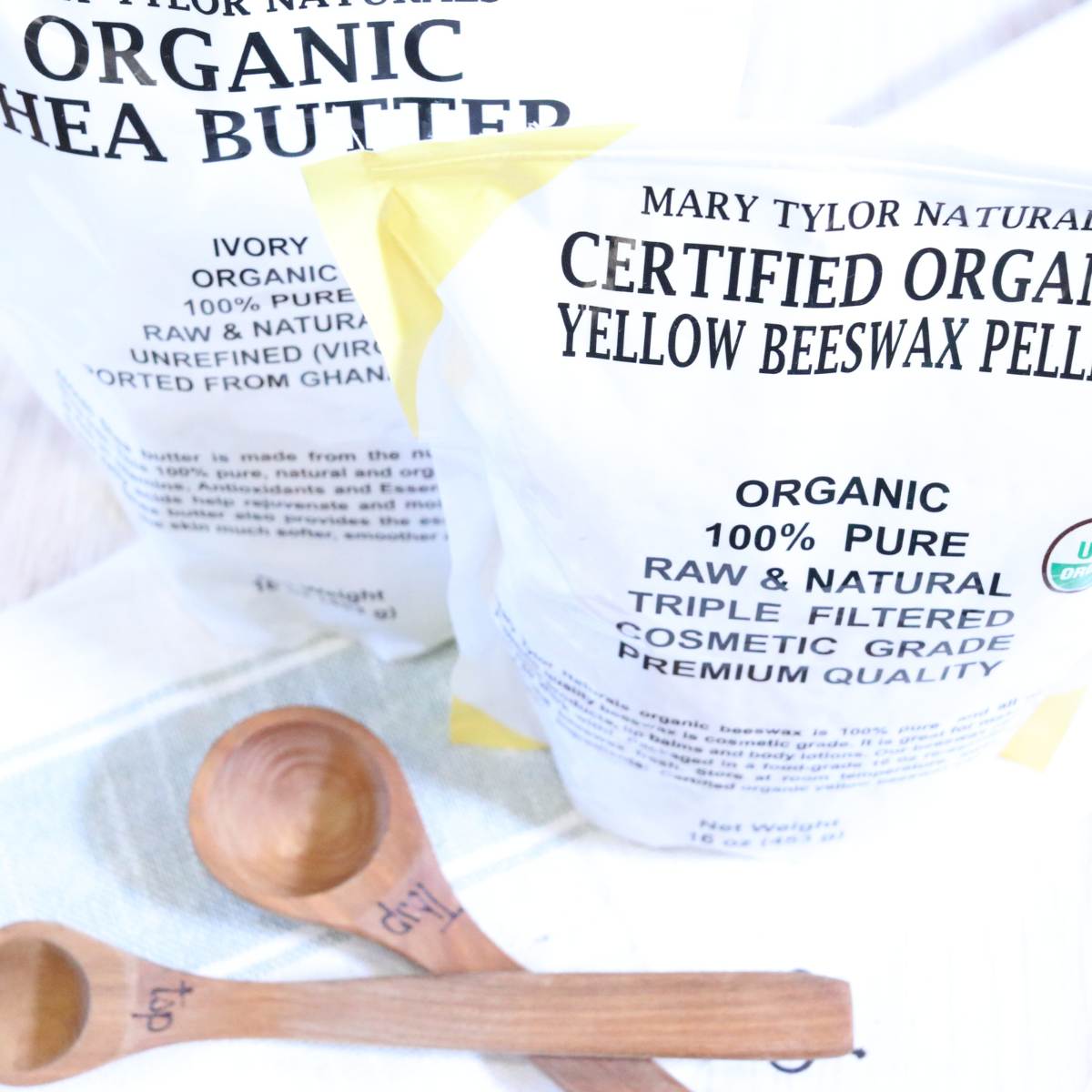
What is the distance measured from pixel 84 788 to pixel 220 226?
265mm

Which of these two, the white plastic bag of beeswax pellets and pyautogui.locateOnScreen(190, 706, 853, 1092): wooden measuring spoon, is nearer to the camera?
the white plastic bag of beeswax pellets

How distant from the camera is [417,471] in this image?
0.48 m

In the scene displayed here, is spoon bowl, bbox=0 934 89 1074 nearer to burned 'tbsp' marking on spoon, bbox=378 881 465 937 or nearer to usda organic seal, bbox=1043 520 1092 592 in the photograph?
burned 'tbsp' marking on spoon, bbox=378 881 465 937

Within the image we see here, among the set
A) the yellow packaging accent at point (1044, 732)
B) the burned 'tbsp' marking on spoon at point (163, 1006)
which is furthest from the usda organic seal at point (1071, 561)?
the burned 'tbsp' marking on spoon at point (163, 1006)

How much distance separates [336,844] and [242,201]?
27 cm

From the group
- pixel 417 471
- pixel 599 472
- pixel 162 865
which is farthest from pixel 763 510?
pixel 162 865

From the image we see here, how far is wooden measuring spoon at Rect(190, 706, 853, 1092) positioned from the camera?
0.47 metres

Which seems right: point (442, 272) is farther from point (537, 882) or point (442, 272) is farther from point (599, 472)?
point (537, 882)

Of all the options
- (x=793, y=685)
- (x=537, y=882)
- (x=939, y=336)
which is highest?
(x=939, y=336)

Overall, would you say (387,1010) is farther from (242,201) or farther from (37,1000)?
(242,201)

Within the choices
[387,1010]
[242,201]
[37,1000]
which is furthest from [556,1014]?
[242,201]

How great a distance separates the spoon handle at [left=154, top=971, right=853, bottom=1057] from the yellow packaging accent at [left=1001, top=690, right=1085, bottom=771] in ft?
0.45

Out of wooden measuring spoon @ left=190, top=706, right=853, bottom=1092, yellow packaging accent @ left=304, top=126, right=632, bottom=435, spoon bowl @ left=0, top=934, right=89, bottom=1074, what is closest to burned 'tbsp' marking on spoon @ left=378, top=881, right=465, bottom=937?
wooden measuring spoon @ left=190, top=706, right=853, bottom=1092

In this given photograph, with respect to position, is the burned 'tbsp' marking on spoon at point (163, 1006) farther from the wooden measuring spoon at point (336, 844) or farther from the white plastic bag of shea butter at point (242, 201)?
the white plastic bag of shea butter at point (242, 201)
